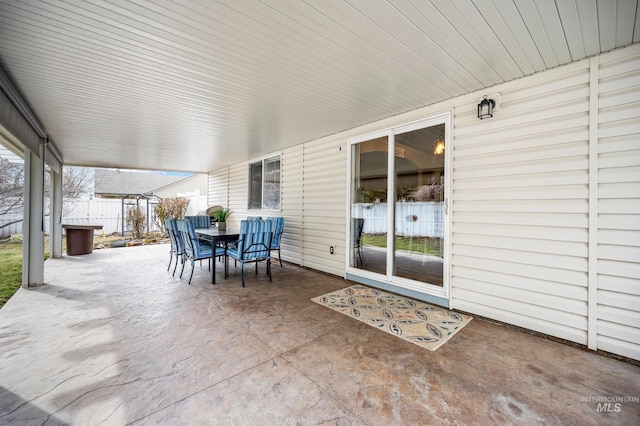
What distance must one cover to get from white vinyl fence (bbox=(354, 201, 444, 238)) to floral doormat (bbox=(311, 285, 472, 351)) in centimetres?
96

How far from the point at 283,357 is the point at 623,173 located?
3300 millimetres

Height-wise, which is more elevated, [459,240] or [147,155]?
[147,155]

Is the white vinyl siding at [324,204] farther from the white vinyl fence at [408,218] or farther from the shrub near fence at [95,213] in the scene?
the shrub near fence at [95,213]

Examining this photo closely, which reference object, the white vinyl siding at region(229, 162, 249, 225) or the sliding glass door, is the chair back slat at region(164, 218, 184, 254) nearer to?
the white vinyl siding at region(229, 162, 249, 225)

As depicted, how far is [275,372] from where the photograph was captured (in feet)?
6.33

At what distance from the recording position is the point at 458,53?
90.7 inches

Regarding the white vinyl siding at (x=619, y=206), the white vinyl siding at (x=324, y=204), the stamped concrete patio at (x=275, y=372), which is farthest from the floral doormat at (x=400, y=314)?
the white vinyl siding at (x=619, y=206)

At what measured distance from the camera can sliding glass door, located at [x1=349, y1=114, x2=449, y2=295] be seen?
3.46m

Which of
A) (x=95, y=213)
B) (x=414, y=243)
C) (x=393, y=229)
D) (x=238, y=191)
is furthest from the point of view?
(x=95, y=213)

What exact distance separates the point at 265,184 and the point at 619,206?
605 cm

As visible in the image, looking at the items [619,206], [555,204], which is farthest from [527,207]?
[619,206]

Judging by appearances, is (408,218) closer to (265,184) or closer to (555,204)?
(555,204)

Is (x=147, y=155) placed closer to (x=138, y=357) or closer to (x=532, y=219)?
(x=138, y=357)

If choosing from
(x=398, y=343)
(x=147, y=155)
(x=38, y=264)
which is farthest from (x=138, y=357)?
(x=147, y=155)
